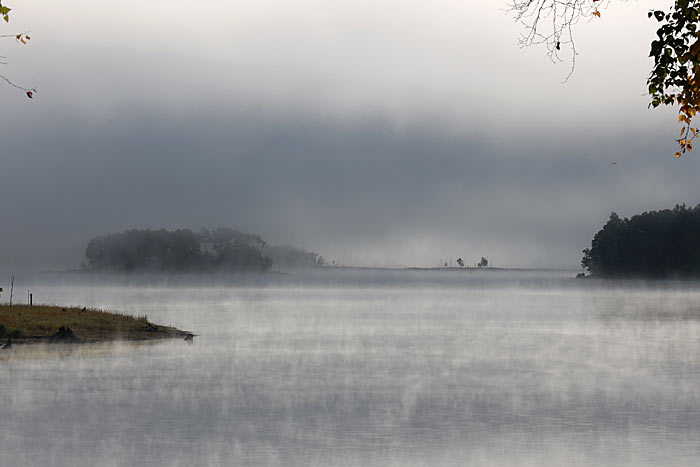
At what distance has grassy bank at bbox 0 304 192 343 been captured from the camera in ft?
201

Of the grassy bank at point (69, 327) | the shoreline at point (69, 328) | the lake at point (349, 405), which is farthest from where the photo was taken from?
the grassy bank at point (69, 327)

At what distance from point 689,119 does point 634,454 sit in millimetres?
17487

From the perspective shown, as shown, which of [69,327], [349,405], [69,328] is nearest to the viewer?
[349,405]

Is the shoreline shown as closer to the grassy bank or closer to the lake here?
the grassy bank

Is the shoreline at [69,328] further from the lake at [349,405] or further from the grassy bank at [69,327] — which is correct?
the lake at [349,405]

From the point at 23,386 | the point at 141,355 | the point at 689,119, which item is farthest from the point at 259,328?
the point at 689,119

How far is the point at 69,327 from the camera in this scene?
214 feet

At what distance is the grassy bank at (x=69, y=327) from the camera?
61.4 m

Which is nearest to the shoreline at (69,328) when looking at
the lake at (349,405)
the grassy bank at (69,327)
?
the grassy bank at (69,327)

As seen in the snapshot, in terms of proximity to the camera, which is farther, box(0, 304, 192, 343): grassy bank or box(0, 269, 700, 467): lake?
box(0, 304, 192, 343): grassy bank

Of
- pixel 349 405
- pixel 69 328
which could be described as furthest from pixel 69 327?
pixel 349 405

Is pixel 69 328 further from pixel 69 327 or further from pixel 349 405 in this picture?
pixel 349 405

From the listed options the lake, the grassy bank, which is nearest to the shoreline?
the grassy bank

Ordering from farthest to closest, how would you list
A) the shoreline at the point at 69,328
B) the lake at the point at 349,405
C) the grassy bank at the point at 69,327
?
the grassy bank at the point at 69,327, the shoreline at the point at 69,328, the lake at the point at 349,405
